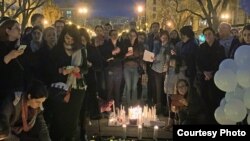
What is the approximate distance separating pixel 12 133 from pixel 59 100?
147cm

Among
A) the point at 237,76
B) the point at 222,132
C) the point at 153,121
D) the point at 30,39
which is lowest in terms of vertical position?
the point at 153,121

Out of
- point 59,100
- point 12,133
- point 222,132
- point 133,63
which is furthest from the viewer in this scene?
point 133,63

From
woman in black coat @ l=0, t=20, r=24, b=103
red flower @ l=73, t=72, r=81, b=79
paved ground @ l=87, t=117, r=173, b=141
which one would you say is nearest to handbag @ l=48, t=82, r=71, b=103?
red flower @ l=73, t=72, r=81, b=79

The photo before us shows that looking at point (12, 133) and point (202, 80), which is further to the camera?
point (202, 80)

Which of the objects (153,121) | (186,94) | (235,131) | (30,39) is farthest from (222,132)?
(30,39)

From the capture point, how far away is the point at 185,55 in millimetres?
10219

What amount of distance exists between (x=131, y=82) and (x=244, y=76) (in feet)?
17.2

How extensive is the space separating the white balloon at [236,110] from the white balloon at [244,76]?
12.0 inches

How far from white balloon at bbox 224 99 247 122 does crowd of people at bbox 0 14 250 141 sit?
1.49 metres

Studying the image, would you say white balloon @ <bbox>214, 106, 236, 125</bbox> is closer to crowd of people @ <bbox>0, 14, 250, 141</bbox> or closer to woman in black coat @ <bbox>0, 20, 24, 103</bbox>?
crowd of people @ <bbox>0, 14, 250, 141</bbox>

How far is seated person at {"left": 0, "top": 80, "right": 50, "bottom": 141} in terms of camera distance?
6.55 metres

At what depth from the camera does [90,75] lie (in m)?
10.1

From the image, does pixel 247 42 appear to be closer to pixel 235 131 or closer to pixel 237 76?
Answer: pixel 237 76

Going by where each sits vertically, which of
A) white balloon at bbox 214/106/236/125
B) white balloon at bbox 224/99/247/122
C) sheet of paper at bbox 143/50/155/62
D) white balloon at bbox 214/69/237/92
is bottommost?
white balloon at bbox 214/106/236/125
